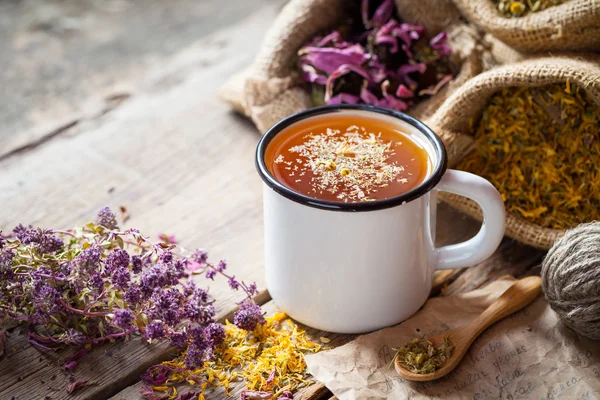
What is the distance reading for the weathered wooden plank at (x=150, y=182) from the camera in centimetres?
93

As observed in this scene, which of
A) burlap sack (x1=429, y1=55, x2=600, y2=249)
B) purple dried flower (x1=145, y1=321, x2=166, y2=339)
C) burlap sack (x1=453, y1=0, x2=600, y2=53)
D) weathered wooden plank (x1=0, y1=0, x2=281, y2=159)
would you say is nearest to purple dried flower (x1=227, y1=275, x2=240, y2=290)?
purple dried flower (x1=145, y1=321, x2=166, y2=339)

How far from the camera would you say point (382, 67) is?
1.22 meters

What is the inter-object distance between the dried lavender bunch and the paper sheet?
14cm

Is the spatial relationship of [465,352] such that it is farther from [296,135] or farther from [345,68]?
[345,68]

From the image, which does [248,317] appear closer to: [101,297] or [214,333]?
[214,333]

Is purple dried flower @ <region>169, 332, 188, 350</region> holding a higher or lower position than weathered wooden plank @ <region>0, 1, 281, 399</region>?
higher

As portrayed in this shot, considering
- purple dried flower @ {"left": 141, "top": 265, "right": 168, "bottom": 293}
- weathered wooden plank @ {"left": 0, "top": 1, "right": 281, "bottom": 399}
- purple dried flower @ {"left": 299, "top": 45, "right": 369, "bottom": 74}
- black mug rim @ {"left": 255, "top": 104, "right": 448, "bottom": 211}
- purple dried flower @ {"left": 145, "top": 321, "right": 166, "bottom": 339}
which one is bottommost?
weathered wooden plank @ {"left": 0, "top": 1, "right": 281, "bottom": 399}

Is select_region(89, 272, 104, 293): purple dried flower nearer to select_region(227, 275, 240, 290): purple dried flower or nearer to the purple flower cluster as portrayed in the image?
select_region(227, 275, 240, 290): purple dried flower

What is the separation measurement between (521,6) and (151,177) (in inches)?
26.5

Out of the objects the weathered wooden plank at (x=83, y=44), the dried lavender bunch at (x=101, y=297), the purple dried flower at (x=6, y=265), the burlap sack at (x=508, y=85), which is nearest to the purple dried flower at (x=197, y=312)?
the dried lavender bunch at (x=101, y=297)

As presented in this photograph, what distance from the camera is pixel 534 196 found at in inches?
41.7

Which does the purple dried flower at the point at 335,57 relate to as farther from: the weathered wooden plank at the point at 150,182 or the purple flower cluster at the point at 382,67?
the weathered wooden plank at the point at 150,182

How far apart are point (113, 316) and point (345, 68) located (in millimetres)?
575

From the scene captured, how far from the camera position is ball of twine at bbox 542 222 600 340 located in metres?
0.83
